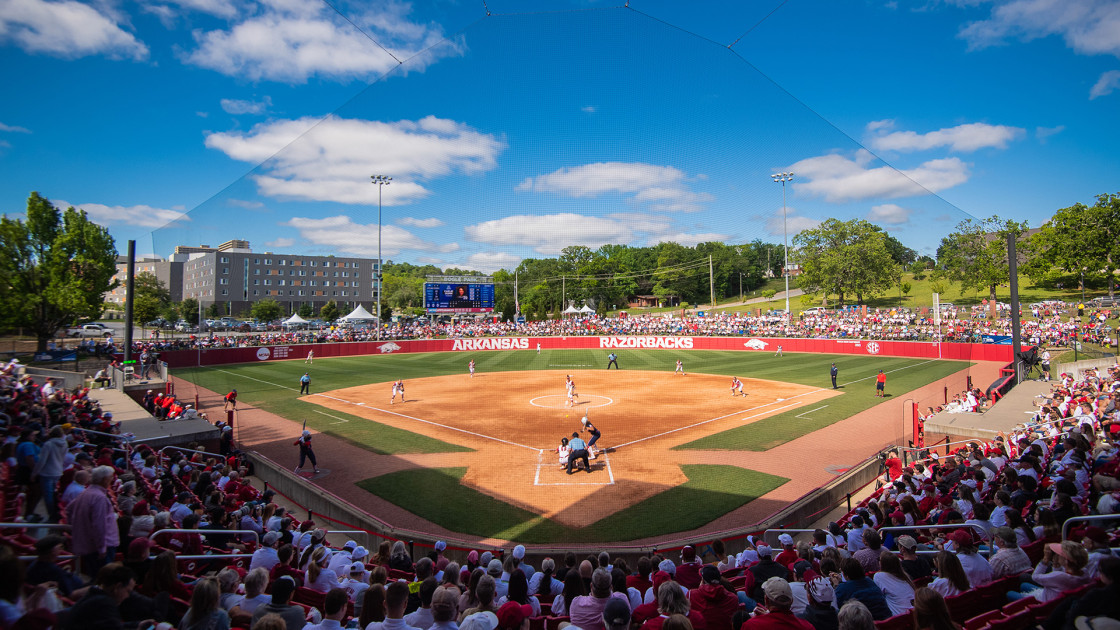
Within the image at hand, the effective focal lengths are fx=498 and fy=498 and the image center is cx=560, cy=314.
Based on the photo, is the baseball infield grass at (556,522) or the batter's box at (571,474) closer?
the baseball infield grass at (556,522)

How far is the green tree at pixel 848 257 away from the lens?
2795 centimetres

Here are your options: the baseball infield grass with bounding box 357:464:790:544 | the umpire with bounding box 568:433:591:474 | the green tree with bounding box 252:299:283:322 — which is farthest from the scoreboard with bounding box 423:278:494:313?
the umpire with bounding box 568:433:591:474

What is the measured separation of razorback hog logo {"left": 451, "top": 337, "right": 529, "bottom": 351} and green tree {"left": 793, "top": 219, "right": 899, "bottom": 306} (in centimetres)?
3135

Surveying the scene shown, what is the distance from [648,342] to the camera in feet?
176

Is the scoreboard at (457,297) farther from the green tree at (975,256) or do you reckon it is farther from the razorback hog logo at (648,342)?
the green tree at (975,256)

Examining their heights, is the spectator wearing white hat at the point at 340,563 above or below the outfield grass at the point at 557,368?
above

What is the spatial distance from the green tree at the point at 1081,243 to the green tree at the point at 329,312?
260ft

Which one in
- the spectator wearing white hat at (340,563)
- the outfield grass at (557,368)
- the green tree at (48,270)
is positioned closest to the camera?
the spectator wearing white hat at (340,563)

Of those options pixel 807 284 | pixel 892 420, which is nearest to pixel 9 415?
pixel 892 420

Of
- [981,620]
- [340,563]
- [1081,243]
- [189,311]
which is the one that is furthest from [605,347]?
[981,620]

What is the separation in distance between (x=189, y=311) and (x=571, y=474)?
46.1m

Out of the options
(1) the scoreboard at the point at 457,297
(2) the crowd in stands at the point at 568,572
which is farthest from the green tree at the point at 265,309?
(2) the crowd in stands at the point at 568,572

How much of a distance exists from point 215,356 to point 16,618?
4616 cm

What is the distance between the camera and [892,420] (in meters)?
21.2
